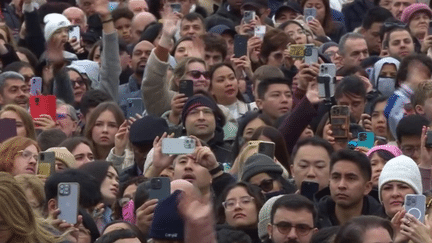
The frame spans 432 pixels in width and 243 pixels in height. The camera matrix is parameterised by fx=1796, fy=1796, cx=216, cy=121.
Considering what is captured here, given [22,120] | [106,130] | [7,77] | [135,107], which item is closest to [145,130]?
[106,130]

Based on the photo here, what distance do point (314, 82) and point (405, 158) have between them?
2.13 m

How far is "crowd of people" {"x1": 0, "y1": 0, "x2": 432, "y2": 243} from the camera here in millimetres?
10336

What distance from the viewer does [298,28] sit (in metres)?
16.5

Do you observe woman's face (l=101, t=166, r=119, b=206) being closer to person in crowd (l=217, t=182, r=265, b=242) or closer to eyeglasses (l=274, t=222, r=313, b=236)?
person in crowd (l=217, t=182, r=265, b=242)

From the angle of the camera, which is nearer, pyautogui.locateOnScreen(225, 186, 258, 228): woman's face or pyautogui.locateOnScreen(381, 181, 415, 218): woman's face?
pyautogui.locateOnScreen(381, 181, 415, 218): woman's face

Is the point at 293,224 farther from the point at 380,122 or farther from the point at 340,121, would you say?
the point at 380,122

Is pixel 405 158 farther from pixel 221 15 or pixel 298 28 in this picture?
pixel 221 15

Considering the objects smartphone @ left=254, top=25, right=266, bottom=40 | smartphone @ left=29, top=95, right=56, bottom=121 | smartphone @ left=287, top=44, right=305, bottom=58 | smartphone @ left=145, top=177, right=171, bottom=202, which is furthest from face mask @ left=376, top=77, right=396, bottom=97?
smartphone @ left=145, top=177, right=171, bottom=202

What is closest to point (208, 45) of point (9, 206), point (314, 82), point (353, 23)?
point (314, 82)

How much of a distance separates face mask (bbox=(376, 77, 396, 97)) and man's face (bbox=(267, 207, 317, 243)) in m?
4.75

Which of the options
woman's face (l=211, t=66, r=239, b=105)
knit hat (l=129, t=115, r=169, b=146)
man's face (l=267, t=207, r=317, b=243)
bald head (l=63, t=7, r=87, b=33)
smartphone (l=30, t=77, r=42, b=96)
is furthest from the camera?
bald head (l=63, t=7, r=87, b=33)

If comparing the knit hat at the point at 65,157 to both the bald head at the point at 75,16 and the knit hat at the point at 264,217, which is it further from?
the bald head at the point at 75,16

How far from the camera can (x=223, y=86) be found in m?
14.6

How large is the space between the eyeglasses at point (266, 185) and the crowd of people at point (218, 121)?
0.02m
